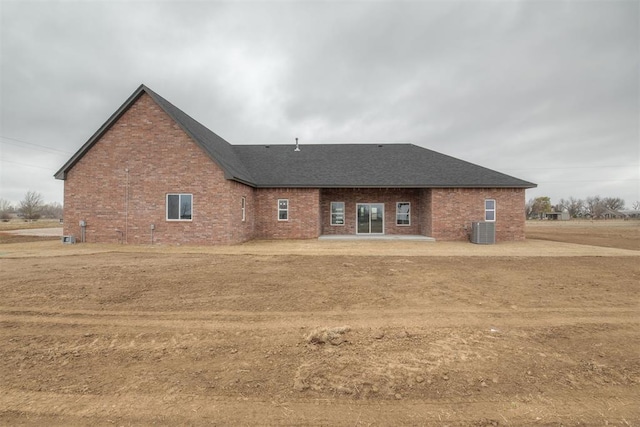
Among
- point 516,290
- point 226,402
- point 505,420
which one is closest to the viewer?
point 505,420

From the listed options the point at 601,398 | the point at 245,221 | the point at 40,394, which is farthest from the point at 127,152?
the point at 601,398

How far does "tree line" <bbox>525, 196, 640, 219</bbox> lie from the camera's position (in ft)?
253

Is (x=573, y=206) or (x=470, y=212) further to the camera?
(x=573, y=206)

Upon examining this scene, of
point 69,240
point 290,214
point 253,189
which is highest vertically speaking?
point 253,189

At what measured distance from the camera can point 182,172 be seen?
611 inches

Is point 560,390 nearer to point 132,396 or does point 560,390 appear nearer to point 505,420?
point 505,420

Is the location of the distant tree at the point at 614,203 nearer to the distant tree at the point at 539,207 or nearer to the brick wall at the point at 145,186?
the distant tree at the point at 539,207

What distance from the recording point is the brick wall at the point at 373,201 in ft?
68.2

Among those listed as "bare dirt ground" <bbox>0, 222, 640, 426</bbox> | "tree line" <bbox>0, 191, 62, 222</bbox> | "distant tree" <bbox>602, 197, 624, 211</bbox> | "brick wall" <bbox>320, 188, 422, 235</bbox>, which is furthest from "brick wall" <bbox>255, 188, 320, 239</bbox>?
"distant tree" <bbox>602, 197, 624, 211</bbox>

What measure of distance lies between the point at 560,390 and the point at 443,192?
15803 mm

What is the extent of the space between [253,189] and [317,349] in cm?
1569

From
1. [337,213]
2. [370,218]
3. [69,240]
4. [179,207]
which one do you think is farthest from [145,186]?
[370,218]

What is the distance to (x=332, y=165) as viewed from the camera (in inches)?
834

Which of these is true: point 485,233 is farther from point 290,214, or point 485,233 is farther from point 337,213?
point 290,214
